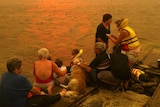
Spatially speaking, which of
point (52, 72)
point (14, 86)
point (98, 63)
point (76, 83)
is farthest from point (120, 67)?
point (14, 86)

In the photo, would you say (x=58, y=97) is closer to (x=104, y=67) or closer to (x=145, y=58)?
(x=104, y=67)

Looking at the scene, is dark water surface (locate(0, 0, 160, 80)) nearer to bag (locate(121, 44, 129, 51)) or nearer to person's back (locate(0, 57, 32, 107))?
bag (locate(121, 44, 129, 51))

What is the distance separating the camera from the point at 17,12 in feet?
49.8

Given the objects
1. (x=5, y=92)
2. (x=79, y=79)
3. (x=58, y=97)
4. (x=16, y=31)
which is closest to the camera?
(x=5, y=92)

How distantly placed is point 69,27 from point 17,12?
4099 mm

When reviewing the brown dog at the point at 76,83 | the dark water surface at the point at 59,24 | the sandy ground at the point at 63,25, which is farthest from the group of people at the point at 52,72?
the dark water surface at the point at 59,24

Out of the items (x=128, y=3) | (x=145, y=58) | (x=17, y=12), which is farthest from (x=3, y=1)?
(x=145, y=58)

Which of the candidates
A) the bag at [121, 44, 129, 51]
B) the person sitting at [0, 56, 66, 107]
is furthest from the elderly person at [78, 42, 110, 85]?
the person sitting at [0, 56, 66, 107]

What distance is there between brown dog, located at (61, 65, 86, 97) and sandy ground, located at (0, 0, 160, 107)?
5.50ft

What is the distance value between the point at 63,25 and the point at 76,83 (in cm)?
720

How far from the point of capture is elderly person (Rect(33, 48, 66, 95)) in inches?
229

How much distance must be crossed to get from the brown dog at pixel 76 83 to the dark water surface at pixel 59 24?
185cm

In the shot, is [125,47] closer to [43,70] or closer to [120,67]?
[120,67]

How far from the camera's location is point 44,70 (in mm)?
5852
